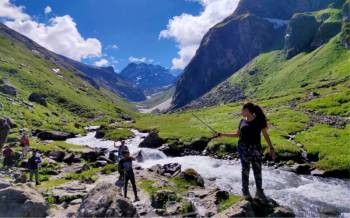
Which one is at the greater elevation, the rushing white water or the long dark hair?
the long dark hair

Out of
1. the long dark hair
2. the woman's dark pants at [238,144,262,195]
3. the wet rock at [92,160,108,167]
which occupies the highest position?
the long dark hair

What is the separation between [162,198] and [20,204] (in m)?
10.4

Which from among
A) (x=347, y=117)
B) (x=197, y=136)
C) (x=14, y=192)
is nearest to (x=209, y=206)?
(x=14, y=192)

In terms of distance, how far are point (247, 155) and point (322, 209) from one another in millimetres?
19384

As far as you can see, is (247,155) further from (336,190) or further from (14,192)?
(336,190)

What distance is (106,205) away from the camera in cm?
1895

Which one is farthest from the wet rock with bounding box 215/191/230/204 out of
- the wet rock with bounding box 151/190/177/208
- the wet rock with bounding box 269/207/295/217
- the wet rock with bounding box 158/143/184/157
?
the wet rock with bounding box 158/143/184/157

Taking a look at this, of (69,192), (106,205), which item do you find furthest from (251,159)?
(69,192)

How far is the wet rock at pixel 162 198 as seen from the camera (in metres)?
28.7

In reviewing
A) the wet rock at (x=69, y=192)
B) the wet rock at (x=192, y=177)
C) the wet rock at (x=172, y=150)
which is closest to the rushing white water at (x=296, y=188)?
the wet rock at (x=192, y=177)

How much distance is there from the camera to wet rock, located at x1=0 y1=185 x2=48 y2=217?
72.5ft

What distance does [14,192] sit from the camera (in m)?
22.8

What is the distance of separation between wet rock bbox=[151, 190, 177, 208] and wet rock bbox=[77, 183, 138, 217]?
8914 mm

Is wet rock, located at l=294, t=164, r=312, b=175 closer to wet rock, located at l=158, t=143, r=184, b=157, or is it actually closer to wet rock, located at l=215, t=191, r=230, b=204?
wet rock, located at l=215, t=191, r=230, b=204
